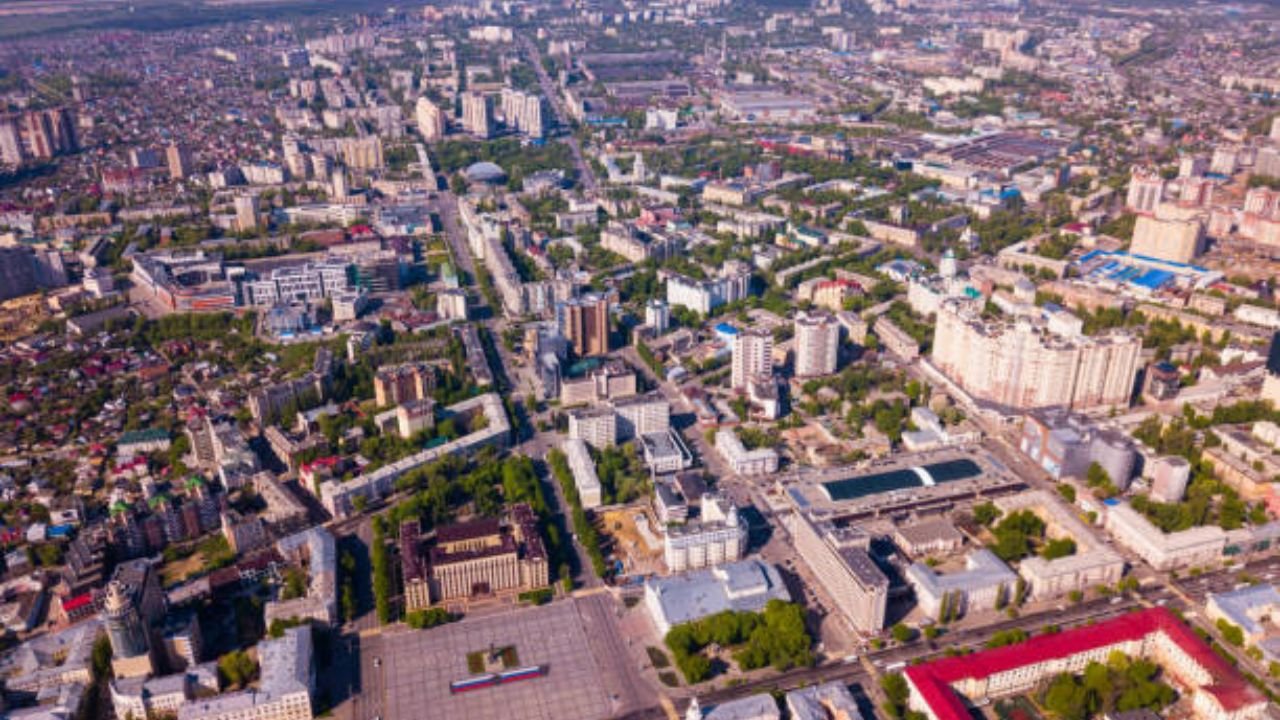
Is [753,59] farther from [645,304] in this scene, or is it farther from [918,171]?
[645,304]

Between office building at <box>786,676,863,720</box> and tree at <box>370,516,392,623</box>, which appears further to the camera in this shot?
tree at <box>370,516,392,623</box>

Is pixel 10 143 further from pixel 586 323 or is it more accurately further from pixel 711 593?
pixel 711 593

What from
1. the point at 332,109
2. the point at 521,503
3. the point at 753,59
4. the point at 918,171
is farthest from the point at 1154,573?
the point at 753,59

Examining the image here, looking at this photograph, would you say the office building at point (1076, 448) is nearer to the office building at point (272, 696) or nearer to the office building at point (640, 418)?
the office building at point (640, 418)

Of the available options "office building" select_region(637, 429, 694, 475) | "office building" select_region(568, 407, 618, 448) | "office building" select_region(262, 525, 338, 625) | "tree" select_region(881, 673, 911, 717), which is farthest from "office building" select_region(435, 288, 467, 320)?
"tree" select_region(881, 673, 911, 717)

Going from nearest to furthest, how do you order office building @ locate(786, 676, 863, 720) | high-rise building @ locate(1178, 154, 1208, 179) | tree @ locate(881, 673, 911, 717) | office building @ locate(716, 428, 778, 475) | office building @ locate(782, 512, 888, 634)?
office building @ locate(786, 676, 863, 720) < tree @ locate(881, 673, 911, 717) < office building @ locate(782, 512, 888, 634) < office building @ locate(716, 428, 778, 475) < high-rise building @ locate(1178, 154, 1208, 179)

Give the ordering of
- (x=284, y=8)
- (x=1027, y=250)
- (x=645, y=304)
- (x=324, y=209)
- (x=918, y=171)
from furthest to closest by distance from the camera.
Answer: (x=284, y=8), (x=918, y=171), (x=324, y=209), (x=1027, y=250), (x=645, y=304)

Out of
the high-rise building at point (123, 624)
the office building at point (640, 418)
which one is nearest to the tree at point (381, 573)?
the high-rise building at point (123, 624)

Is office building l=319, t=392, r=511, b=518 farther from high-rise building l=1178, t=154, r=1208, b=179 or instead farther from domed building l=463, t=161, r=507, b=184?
high-rise building l=1178, t=154, r=1208, b=179
